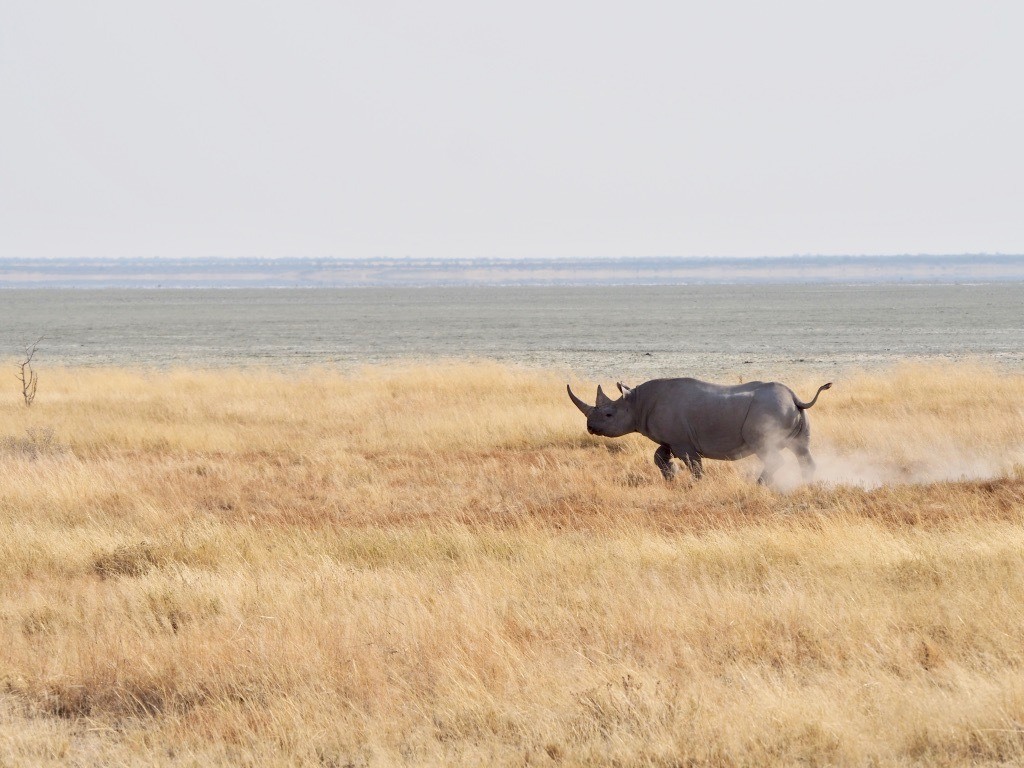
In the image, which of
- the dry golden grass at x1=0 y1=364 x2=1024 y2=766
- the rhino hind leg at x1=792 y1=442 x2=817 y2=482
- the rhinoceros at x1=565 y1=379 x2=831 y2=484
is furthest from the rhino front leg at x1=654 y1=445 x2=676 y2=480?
the rhino hind leg at x1=792 y1=442 x2=817 y2=482

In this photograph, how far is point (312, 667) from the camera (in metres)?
6.80

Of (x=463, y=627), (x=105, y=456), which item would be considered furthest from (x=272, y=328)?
(x=463, y=627)

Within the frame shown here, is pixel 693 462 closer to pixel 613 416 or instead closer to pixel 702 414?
pixel 702 414

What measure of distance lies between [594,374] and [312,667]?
29.2 m

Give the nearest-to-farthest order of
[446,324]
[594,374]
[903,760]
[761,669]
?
[903,760] → [761,669] → [594,374] → [446,324]

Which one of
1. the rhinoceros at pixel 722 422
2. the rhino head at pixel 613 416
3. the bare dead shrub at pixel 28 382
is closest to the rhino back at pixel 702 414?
the rhinoceros at pixel 722 422

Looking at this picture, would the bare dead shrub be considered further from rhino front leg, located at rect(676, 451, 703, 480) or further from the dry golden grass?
rhino front leg, located at rect(676, 451, 703, 480)

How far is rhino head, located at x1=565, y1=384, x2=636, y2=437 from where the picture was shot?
46.4 feet

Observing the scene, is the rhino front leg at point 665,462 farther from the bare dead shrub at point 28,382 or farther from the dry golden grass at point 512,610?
the bare dead shrub at point 28,382

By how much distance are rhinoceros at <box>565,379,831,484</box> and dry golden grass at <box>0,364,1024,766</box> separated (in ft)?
1.42

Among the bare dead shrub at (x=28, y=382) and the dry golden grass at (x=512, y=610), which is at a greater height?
the dry golden grass at (x=512, y=610)

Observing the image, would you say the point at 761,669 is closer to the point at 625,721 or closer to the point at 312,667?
the point at 625,721

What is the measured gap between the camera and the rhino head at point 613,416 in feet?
46.4

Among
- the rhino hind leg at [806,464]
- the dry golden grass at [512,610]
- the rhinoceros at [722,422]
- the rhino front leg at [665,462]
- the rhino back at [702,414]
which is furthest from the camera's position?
the rhino front leg at [665,462]
